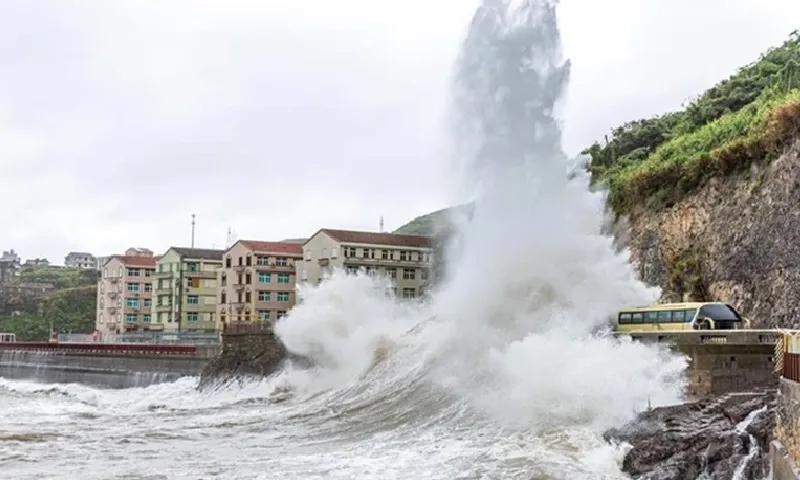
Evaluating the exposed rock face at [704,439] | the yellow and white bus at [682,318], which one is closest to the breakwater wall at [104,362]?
the yellow and white bus at [682,318]

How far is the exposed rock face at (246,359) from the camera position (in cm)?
4394

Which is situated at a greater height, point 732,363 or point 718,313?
point 718,313

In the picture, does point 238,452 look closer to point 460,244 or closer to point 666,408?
point 666,408

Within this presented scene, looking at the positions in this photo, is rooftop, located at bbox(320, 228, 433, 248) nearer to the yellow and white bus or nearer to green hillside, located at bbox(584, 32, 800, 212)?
green hillside, located at bbox(584, 32, 800, 212)

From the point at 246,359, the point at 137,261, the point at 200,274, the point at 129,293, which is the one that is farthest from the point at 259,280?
the point at 246,359

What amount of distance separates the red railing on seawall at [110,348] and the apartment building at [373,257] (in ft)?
43.5

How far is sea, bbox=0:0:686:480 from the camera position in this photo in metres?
21.2

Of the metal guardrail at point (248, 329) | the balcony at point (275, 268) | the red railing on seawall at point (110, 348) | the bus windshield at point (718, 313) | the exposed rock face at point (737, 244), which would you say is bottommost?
the red railing on seawall at point (110, 348)

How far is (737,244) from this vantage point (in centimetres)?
3353

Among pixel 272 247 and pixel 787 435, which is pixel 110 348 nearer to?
pixel 272 247

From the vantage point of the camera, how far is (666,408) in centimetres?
2025

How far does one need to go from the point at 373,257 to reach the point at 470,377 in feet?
139

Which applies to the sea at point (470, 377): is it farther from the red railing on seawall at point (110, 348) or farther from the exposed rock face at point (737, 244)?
the red railing on seawall at point (110, 348)

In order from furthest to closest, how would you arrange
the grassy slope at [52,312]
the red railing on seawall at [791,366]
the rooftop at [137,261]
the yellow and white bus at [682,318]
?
the grassy slope at [52,312] → the rooftop at [137,261] → the yellow and white bus at [682,318] → the red railing on seawall at [791,366]
